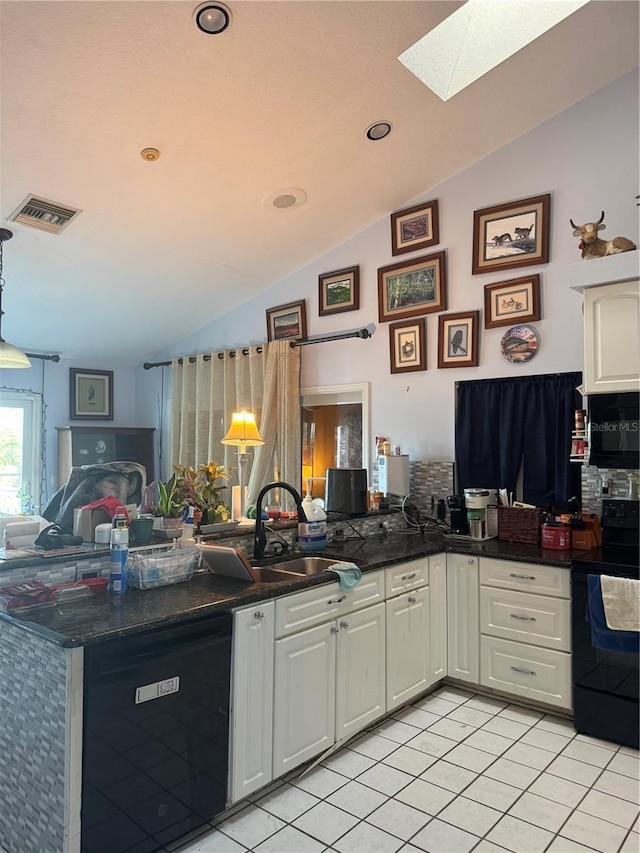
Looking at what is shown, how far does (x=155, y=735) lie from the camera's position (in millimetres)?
1878

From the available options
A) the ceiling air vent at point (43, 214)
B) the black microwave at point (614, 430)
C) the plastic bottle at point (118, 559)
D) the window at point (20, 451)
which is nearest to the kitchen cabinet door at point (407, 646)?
the black microwave at point (614, 430)

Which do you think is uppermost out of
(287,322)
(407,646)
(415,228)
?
(415,228)

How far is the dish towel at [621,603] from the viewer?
252 cm

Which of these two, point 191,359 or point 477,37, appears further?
point 191,359

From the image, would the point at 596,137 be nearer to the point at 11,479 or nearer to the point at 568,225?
the point at 568,225

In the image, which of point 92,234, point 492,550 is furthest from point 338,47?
point 492,550

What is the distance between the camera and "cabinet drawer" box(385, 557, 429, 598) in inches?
116

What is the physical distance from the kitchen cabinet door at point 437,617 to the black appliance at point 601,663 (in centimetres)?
72

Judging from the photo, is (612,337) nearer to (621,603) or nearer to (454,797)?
(621,603)

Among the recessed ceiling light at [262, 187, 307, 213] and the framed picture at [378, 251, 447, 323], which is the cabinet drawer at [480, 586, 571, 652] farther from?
the recessed ceiling light at [262, 187, 307, 213]

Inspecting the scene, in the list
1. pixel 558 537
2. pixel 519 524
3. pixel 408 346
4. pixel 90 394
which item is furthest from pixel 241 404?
pixel 558 537

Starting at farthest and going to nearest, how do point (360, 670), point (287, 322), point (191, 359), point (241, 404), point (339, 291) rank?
point (191, 359)
point (241, 404)
point (287, 322)
point (339, 291)
point (360, 670)

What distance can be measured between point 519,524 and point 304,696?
179 cm

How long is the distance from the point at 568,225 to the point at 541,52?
3.18 feet
